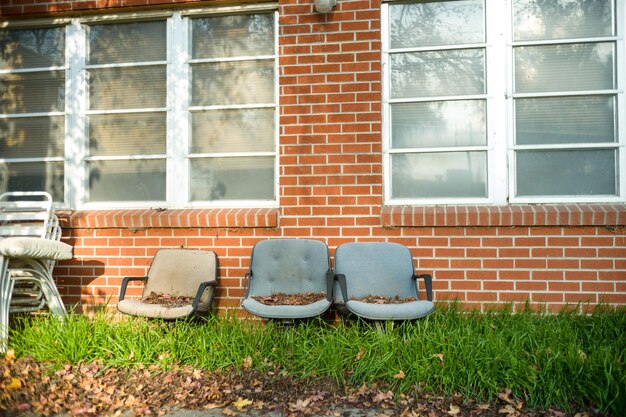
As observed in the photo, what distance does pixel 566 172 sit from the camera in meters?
4.45

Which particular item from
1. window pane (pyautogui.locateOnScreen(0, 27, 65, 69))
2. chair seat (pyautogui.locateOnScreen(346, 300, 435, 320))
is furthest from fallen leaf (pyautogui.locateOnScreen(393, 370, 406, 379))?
window pane (pyautogui.locateOnScreen(0, 27, 65, 69))

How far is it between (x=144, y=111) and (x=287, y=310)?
8.03 ft

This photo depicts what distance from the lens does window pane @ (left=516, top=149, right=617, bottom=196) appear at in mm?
4410

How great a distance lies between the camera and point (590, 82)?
445cm

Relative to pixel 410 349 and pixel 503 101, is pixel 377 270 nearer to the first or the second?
pixel 410 349

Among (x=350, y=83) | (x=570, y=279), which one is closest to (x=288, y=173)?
(x=350, y=83)

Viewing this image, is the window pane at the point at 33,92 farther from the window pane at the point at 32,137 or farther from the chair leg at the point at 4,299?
the chair leg at the point at 4,299

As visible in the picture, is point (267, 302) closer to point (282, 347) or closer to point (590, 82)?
point (282, 347)

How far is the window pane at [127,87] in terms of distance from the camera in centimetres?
499

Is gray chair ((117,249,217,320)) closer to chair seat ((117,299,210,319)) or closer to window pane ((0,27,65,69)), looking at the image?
chair seat ((117,299,210,319))

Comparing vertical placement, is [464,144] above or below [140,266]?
above

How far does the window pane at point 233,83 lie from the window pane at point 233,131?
110 millimetres

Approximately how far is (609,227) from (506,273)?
2.87ft

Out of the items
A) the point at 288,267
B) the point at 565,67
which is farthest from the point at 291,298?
the point at 565,67
